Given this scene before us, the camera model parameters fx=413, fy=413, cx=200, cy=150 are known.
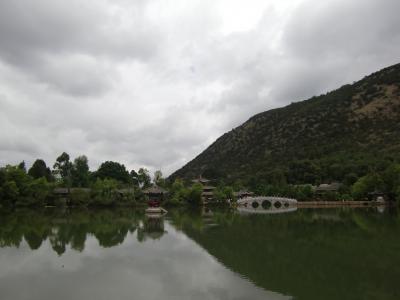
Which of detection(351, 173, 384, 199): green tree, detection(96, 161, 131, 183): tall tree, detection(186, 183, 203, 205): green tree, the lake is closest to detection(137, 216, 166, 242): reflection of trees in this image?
the lake

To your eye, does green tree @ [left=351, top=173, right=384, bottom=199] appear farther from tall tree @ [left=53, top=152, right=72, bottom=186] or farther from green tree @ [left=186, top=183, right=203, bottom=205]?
tall tree @ [left=53, top=152, right=72, bottom=186]

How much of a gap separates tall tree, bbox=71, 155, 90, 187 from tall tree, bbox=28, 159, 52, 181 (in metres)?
4.46

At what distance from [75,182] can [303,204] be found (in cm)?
3867

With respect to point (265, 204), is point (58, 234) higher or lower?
lower

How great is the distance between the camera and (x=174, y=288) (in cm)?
1338

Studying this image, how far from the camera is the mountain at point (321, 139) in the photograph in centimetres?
8400

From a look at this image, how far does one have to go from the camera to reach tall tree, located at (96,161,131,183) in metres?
81.0

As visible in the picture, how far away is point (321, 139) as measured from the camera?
333ft

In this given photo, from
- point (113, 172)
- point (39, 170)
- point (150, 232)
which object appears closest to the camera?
→ point (150, 232)

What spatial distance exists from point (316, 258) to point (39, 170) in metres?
63.1

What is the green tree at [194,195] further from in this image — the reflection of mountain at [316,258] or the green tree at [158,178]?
the reflection of mountain at [316,258]

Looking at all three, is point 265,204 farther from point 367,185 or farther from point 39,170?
point 39,170

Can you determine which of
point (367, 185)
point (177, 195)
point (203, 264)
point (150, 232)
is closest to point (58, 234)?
point (150, 232)

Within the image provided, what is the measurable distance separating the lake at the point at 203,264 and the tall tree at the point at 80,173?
44894 millimetres
